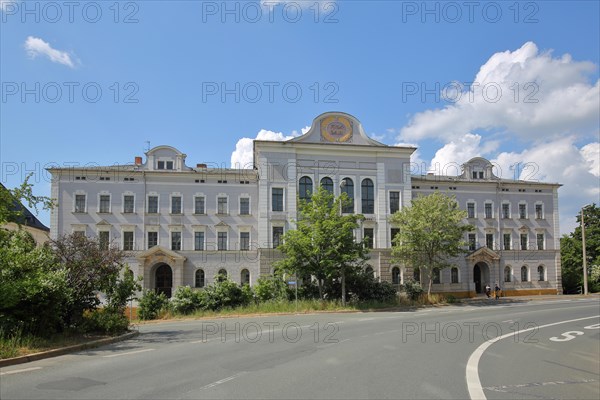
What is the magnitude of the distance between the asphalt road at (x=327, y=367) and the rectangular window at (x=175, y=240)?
933 inches

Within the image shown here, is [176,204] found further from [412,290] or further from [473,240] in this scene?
[473,240]

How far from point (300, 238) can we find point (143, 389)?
22147mm

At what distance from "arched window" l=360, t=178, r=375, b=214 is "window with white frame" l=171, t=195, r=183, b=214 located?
1582 centimetres

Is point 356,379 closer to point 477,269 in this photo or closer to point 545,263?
point 477,269

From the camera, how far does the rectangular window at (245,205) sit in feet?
135

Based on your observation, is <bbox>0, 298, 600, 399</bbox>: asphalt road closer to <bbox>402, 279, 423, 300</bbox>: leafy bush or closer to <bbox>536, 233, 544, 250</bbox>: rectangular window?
<bbox>402, 279, 423, 300</bbox>: leafy bush

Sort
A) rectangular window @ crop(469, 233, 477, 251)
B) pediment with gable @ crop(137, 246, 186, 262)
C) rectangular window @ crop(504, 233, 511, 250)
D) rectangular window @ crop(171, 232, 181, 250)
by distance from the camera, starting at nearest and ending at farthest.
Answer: pediment with gable @ crop(137, 246, 186, 262), rectangular window @ crop(171, 232, 181, 250), rectangular window @ crop(469, 233, 477, 251), rectangular window @ crop(504, 233, 511, 250)

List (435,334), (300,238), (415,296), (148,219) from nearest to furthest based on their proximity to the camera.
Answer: (435,334), (300,238), (415,296), (148,219)

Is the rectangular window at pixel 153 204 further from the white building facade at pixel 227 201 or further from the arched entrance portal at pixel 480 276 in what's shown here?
the arched entrance portal at pixel 480 276

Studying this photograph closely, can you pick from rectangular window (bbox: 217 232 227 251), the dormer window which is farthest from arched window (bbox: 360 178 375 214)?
the dormer window

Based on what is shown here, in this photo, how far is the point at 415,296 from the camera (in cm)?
3484

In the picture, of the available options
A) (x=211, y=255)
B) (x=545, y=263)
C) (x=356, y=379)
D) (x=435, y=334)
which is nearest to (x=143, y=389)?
(x=356, y=379)

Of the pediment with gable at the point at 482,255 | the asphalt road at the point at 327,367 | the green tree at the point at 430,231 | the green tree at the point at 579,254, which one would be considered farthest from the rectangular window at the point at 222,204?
the green tree at the point at 579,254

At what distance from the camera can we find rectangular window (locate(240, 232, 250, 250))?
40.5 meters
